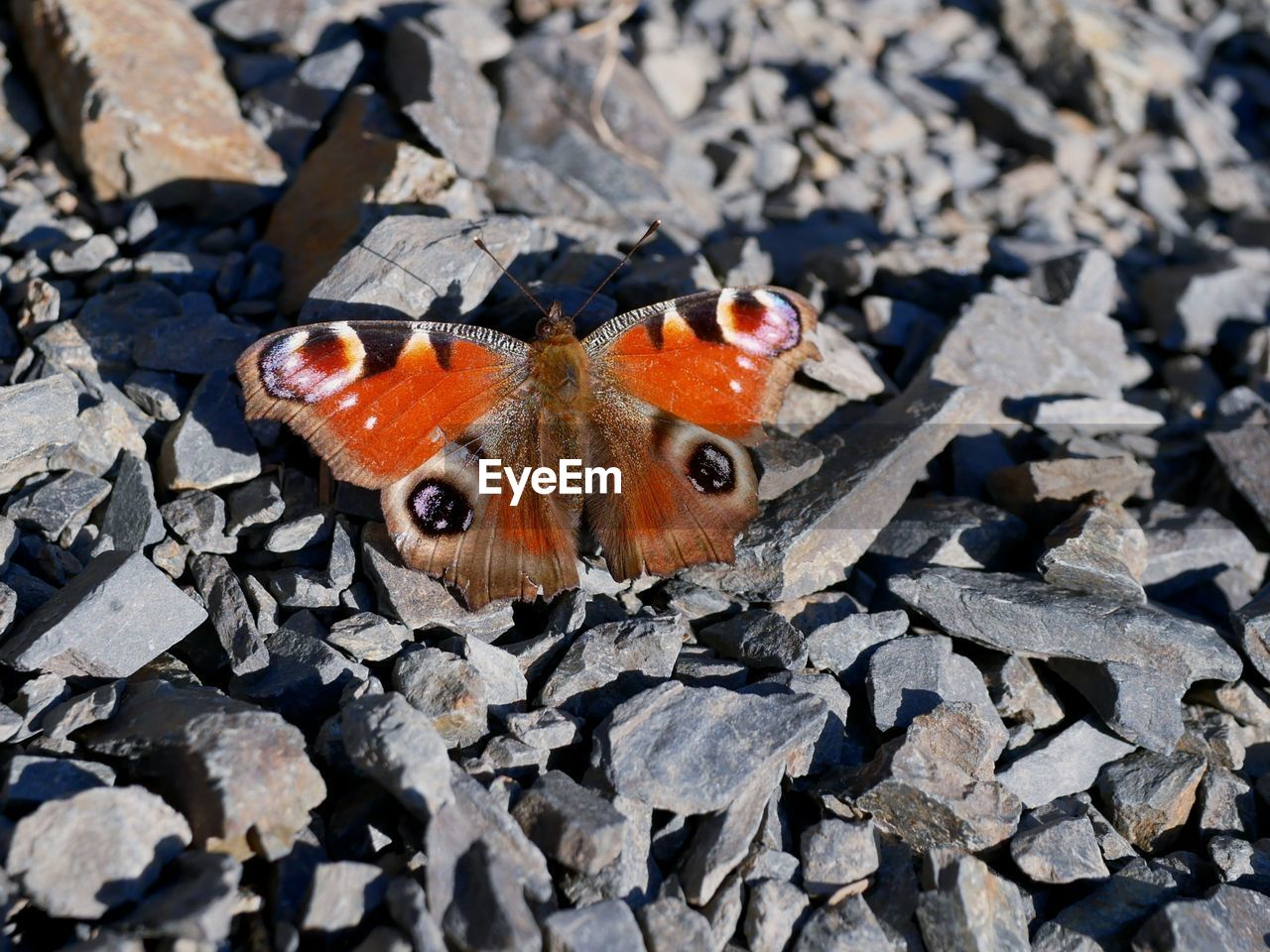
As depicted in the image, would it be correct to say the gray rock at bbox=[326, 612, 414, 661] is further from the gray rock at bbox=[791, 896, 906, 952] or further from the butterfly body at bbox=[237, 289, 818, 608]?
the gray rock at bbox=[791, 896, 906, 952]

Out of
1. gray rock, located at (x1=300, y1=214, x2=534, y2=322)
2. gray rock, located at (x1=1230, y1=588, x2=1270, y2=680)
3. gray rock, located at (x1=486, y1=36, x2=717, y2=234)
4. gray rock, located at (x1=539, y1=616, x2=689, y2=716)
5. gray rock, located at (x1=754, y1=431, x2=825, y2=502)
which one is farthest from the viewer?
gray rock, located at (x1=486, y1=36, x2=717, y2=234)

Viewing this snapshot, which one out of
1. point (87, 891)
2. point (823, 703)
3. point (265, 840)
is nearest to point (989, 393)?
point (823, 703)

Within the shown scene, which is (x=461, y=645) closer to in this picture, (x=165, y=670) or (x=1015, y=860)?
(x=165, y=670)

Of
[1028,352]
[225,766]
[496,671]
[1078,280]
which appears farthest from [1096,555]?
[225,766]

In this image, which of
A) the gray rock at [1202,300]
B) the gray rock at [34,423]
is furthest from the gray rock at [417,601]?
the gray rock at [1202,300]

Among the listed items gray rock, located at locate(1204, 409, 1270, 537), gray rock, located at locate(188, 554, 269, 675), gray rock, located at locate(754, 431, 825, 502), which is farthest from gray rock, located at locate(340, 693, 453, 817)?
gray rock, located at locate(1204, 409, 1270, 537)

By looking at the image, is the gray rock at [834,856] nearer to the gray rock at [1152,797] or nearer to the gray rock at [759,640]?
the gray rock at [759,640]
